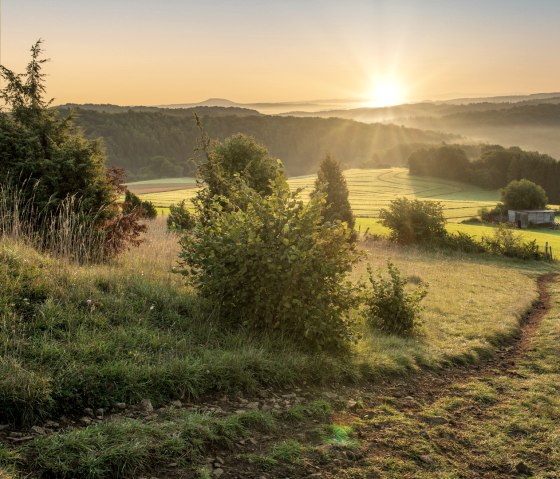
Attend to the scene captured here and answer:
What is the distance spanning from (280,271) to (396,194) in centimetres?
8105

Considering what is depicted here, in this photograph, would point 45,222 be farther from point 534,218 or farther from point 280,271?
point 534,218

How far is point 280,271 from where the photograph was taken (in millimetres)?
8352

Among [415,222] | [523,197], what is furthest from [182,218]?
[523,197]

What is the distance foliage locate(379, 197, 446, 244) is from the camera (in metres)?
39.5

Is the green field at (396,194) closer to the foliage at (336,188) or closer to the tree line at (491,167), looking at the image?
the tree line at (491,167)

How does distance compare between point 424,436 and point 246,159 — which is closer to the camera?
point 424,436

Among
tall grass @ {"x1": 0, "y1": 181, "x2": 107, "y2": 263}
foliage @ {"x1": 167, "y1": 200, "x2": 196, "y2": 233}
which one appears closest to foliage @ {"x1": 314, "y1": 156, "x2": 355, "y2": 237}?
foliage @ {"x1": 167, "y1": 200, "x2": 196, "y2": 233}

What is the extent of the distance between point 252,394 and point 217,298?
2.25m

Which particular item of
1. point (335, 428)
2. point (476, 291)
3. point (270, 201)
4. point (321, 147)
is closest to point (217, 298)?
point (270, 201)

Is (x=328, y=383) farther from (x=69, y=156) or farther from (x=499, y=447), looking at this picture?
(x=69, y=156)

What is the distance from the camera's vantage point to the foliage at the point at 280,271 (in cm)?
836

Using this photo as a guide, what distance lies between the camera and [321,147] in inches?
7407

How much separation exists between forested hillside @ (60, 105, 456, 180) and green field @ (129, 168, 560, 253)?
3290 cm

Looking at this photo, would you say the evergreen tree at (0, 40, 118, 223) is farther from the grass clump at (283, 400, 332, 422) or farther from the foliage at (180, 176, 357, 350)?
the grass clump at (283, 400, 332, 422)
